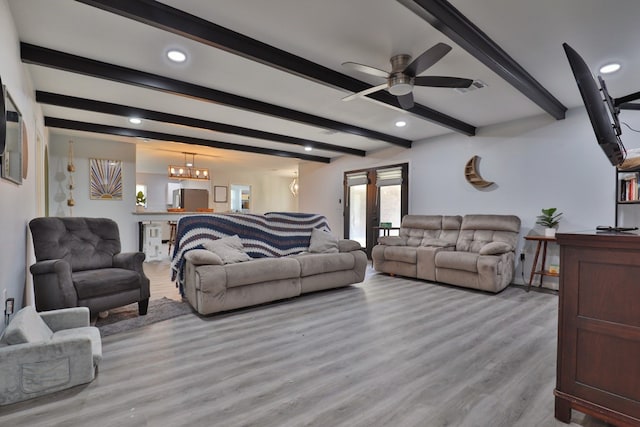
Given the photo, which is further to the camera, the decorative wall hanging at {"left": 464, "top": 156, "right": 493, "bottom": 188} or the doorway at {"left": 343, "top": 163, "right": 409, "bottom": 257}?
the doorway at {"left": 343, "top": 163, "right": 409, "bottom": 257}

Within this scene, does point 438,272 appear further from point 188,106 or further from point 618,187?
point 188,106

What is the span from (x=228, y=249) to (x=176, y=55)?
2.00 meters

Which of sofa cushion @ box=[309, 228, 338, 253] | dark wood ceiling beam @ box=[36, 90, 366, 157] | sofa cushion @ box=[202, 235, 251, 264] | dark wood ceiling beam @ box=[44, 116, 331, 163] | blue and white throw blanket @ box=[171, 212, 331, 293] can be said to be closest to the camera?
sofa cushion @ box=[202, 235, 251, 264]

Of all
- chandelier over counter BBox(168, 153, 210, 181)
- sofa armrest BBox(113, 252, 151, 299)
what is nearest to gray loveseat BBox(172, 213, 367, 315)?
sofa armrest BBox(113, 252, 151, 299)

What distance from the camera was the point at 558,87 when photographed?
3.57 meters

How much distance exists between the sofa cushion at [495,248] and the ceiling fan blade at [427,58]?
267 centimetres

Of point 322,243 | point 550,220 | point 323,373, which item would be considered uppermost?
point 550,220

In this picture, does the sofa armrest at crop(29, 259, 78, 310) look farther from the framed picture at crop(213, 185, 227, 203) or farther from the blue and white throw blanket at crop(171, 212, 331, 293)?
the framed picture at crop(213, 185, 227, 203)

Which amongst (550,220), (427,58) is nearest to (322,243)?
(427,58)

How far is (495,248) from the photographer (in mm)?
4238

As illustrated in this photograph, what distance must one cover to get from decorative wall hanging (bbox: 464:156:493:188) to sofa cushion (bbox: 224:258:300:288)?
→ 3.34 meters

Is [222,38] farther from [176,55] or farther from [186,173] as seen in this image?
[186,173]

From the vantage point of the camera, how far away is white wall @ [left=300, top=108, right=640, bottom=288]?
13.5 ft

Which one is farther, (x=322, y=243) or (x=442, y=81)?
(x=322, y=243)
